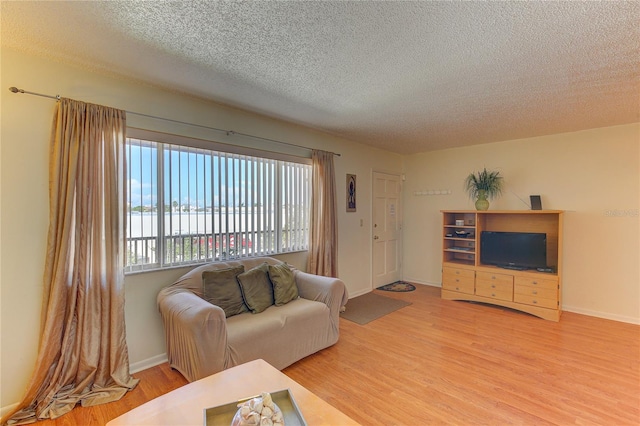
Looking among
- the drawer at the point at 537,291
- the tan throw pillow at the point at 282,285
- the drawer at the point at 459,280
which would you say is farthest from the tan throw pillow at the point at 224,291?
the drawer at the point at 537,291

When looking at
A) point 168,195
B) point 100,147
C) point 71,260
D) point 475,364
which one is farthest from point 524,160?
point 71,260

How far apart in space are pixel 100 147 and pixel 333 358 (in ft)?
8.55

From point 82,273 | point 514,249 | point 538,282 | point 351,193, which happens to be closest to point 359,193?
→ point 351,193

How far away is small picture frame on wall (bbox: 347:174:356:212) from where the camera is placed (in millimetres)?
4570

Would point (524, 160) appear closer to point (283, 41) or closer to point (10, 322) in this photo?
point (283, 41)

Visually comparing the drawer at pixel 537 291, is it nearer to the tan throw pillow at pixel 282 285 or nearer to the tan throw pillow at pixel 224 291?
the tan throw pillow at pixel 282 285

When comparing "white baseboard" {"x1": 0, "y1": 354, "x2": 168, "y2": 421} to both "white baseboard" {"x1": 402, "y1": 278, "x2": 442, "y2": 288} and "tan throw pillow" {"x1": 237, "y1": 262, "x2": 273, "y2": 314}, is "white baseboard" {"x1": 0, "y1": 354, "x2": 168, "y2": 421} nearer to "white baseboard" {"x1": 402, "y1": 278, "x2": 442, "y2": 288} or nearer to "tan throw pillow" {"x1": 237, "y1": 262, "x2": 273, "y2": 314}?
"tan throw pillow" {"x1": 237, "y1": 262, "x2": 273, "y2": 314}

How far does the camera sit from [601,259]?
3824 millimetres

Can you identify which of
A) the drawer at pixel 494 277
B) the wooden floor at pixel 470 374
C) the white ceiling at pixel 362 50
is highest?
the white ceiling at pixel 362 50

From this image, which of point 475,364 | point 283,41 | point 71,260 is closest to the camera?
point 283,41

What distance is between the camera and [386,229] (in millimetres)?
5355

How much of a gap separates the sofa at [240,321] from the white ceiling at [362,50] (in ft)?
5.66

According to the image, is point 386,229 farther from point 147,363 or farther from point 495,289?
point 147,363

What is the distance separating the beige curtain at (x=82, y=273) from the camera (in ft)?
6.78
